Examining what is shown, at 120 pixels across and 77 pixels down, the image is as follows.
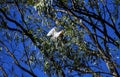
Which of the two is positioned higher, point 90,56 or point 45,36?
point 45,36

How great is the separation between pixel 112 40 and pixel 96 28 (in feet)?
1.53

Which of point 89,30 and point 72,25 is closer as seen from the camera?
point 89,30

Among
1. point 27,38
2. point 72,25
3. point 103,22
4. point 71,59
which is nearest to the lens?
point 103,22

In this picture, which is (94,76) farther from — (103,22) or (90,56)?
(103,22)

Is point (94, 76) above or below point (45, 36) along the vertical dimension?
below

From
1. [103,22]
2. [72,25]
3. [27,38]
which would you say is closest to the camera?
[103,22]

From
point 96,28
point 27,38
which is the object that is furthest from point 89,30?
point 27,38

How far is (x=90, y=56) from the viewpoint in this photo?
10070 millimetres

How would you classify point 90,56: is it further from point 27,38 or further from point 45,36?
point 27,38

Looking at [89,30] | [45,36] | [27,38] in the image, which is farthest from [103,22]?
[27,38]

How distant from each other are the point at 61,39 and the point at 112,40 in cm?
123

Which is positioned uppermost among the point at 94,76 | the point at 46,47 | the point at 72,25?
the point at 72,25

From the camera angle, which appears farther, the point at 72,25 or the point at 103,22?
the point at 72,25

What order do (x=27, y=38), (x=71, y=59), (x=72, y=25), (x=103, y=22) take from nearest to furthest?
(x=103, y=22) < (x=71, y=59) < (x=72, y=25) < (x=27, y=38)
